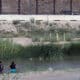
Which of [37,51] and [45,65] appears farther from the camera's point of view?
[37,51]

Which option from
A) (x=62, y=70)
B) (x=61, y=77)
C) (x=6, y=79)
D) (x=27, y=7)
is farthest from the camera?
(x=27, y=7)

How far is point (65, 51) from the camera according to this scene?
2623cm

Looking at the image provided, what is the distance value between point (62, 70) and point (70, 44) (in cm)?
728

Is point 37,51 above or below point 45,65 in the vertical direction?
above

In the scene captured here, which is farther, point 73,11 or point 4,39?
point 73,11

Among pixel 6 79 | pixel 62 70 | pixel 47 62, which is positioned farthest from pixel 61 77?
pixel 6 79

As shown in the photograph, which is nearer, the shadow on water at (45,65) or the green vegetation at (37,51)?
the shadow on water at (45,65)

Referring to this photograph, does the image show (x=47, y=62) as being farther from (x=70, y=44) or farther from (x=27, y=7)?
(x=27, y=7)

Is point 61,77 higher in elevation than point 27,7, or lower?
lower

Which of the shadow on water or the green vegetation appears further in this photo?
the green vegetation

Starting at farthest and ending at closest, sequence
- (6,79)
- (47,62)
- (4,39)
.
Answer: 1. (4,39)
2. (47,62)
3. (6,79)

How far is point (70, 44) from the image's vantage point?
91.9 feet

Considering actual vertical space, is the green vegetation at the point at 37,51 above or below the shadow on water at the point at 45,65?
above

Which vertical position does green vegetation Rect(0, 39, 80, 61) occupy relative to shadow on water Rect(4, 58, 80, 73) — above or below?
above
